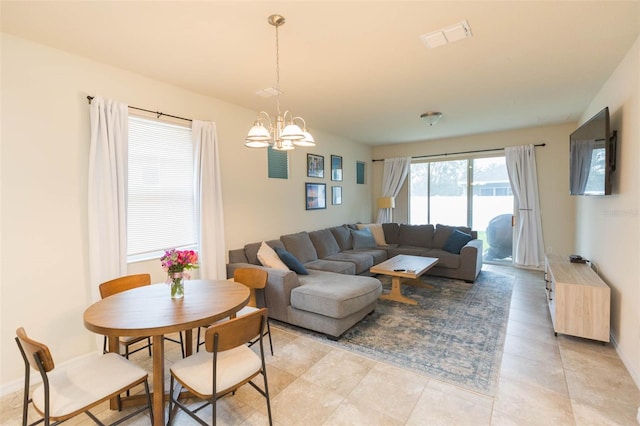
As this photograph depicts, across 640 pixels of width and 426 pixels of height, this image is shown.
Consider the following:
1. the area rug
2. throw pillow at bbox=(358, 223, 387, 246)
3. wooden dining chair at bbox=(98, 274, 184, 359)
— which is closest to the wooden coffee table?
the area rug

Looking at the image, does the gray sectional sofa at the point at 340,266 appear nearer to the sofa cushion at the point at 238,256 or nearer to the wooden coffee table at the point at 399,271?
the sofa cushion at the point at 238,256

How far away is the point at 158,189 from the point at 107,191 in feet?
1.79

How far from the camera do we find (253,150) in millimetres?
4113

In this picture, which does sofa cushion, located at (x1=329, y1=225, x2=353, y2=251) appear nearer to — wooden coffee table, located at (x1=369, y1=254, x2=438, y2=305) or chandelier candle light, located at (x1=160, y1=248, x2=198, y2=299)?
wooden coffee table, located at (x1=369, y1=254, x2=438, y2=305)

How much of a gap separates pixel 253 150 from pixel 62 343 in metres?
2.84

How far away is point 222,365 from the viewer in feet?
5.65

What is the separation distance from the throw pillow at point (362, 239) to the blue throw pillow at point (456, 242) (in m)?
1.33

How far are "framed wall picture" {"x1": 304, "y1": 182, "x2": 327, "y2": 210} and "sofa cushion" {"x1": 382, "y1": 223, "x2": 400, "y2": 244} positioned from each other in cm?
157

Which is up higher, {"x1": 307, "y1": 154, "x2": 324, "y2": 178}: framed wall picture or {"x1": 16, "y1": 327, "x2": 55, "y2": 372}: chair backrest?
{"x1": 307, "y1": 154, "x2": 324, "y2": 178}: framed wall picture

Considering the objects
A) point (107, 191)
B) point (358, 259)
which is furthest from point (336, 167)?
point (107, 191)

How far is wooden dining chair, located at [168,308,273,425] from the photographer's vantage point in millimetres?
1514

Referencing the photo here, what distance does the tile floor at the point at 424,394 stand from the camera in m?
1.87

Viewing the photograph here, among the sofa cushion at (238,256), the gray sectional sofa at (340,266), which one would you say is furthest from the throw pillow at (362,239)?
the sofa cushion at (238,256)

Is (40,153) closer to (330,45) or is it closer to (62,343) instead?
(62,343)
